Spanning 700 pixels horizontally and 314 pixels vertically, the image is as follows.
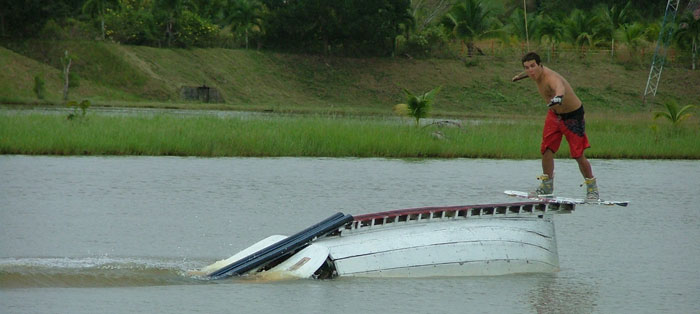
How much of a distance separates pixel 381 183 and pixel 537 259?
7.78 meters

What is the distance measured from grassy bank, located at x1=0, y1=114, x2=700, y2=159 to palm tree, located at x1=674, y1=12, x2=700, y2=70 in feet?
110

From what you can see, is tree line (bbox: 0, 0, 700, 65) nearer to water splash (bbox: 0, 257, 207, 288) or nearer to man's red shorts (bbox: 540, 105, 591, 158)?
water splash (bbox: 0, 257, 207, 288)

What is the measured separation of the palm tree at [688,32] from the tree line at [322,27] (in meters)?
0.05

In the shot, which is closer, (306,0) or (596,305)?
(596,305)

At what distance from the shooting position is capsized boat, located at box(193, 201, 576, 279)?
894cm

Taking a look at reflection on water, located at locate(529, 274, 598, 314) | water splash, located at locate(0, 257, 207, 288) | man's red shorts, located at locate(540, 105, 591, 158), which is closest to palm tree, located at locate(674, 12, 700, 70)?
man's red shorts, located at locate(540, 105, 591, 158)

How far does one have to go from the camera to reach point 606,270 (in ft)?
34.1

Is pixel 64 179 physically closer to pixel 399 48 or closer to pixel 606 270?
pixel 606 270

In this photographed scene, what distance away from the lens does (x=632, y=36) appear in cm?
5847

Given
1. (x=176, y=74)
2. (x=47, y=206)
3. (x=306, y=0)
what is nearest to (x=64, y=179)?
(x=47, y=206)

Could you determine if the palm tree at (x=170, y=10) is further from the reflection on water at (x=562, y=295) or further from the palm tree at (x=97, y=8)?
the reflection on water at (x=562, y=295)

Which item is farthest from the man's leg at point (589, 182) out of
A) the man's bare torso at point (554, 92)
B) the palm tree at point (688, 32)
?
the palm tree at point (688, 32)

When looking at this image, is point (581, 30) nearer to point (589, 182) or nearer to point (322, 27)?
point (322, 27)

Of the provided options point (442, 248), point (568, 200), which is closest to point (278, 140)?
point (568, 200)
